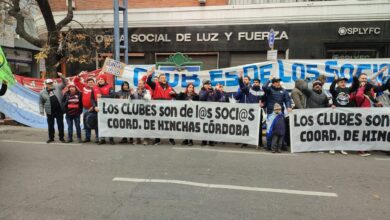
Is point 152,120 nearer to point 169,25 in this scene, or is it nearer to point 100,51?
point 169,25

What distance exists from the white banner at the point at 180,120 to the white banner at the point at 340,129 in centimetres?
100

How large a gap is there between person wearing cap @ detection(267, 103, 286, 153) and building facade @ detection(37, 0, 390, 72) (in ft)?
25.3

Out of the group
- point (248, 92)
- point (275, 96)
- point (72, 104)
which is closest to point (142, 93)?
point (72, 104)

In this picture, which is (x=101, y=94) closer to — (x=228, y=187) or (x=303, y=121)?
(x=228, y=187)

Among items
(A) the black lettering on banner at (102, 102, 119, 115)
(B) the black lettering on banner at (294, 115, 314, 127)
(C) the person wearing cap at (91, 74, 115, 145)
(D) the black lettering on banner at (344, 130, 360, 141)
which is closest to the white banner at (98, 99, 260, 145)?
(A) the black lettering on banner at (102, 102, 119, 115)

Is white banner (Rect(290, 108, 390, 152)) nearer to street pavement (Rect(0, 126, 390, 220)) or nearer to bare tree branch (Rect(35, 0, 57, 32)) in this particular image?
street pavement (Rect(0, 126, 390, 220))

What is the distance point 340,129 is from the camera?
7836 mm

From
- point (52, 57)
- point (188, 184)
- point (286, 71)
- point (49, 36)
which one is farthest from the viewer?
point (52, 57)

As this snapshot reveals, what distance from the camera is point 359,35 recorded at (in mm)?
14211

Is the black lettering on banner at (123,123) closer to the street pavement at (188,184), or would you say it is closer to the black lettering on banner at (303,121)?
the street pavement at (188,184)

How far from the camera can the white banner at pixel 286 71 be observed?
923cm

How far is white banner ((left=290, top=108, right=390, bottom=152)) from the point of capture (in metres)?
7.74

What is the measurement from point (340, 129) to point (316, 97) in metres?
0.92

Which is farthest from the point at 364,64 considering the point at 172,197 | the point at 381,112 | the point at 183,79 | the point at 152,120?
the point at 172,197
